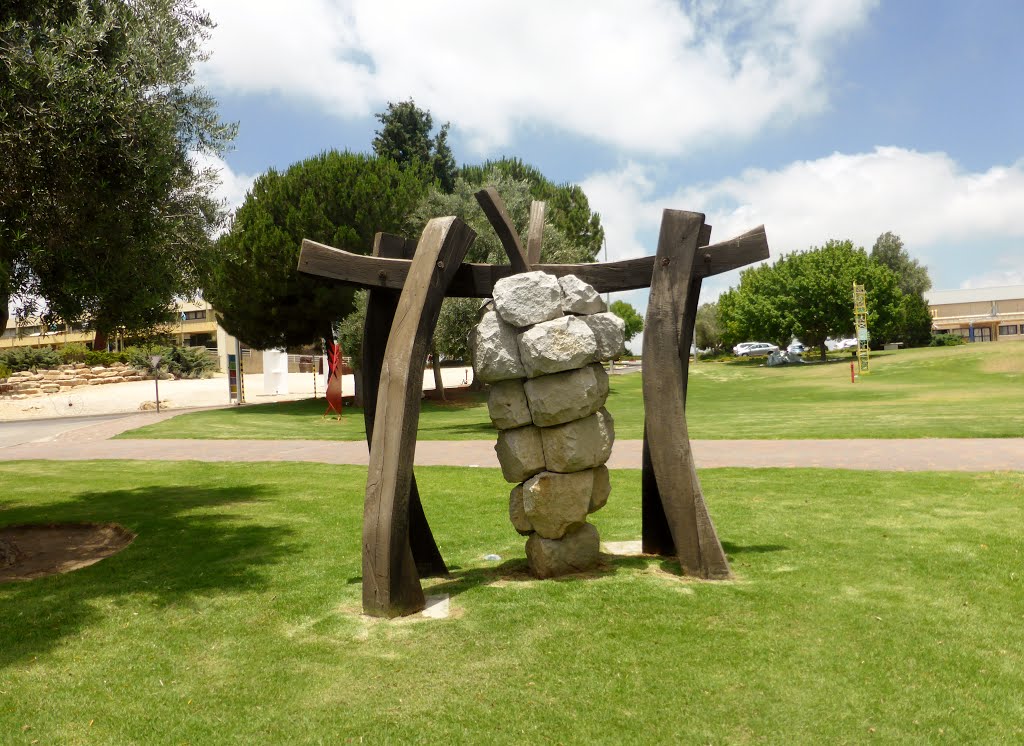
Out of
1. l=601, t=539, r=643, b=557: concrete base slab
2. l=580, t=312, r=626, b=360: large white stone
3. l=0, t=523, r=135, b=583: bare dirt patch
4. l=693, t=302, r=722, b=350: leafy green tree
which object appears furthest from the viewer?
l=693, t=302, r=722, b=350: leafy green tree

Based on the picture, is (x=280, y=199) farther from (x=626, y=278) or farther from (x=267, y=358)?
(x=626, y=278)

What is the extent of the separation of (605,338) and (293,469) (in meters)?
9.15

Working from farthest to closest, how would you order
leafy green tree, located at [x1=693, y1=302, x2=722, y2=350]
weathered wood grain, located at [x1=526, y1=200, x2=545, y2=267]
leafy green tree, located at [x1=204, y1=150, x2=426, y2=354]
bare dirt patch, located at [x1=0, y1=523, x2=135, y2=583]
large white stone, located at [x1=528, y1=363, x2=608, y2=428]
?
leafy green tree, located at [x1=693, y1=302, x2=722, y2=350] → leafy green tree, located at [x1=204, y1=150, x2=426, y2=354] → bare dirt patch, located at [x1=0, y1=523, x2=135, y2=583] → weathered wood grain, located at [x1=526, y1=200, x2=545, y2=267] → large white stone, located at [x1=528, y1=363, x2=608, y2=428]

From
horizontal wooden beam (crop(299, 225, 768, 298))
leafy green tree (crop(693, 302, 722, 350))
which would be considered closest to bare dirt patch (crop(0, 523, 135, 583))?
horizontal wooden beam (crop(299, 225, 768, 298))

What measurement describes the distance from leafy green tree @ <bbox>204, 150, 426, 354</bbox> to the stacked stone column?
2258 cm

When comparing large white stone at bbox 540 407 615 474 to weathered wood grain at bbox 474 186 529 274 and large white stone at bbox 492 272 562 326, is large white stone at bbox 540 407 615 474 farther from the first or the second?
weathered wood grain at bbox 474 186 529 274

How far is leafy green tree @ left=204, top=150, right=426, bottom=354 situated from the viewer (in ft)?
91.0

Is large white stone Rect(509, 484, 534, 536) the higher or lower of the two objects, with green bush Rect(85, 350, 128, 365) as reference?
lower

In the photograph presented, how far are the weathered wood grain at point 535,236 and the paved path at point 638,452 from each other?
711cm

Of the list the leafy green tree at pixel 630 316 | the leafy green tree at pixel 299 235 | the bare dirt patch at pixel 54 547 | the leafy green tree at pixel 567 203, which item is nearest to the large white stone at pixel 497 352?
the bare dirt patch at pixel 54 547

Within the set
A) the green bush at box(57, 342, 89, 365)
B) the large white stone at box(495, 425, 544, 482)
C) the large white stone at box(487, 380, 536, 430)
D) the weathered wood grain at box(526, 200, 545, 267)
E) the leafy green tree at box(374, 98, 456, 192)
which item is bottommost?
the large white stone at box(495, 425, 544, 482)

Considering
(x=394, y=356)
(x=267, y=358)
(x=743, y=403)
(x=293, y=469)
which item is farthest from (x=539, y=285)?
(x=267, y=358)

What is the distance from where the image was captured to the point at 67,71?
6.48m

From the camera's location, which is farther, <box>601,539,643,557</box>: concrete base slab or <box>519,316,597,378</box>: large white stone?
<box>601,539,643,557</box>: concrete base slab
